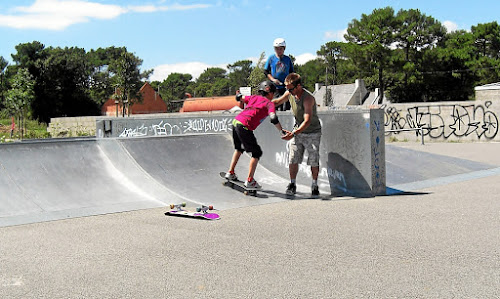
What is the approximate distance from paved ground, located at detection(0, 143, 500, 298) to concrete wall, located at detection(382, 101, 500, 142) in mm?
18635

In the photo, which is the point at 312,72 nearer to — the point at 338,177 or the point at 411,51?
the point at 411,51

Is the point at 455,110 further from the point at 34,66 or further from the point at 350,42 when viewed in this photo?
the point at 34,66

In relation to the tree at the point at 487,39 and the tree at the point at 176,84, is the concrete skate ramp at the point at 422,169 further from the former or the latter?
the tree at the point at 176,84

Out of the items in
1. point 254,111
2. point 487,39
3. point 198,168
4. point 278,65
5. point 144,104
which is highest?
point 487,39

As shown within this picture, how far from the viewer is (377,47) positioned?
204ft

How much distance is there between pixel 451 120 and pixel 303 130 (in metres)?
19.0

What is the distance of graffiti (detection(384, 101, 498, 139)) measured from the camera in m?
22.9

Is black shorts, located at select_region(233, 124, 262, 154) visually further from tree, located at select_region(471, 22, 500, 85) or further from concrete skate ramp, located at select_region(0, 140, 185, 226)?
tree, located at select_region(471, 22, 500, 85)

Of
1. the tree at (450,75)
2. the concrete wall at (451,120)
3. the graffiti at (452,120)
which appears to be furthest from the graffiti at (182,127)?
the tree at (450,75)

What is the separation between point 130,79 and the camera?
63438 millimetres

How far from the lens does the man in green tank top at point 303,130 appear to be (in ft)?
23.0

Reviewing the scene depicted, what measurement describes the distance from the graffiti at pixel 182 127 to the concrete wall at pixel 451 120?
13662 millimetres

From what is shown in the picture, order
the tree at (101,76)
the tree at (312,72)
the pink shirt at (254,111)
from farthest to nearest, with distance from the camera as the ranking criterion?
1. the tree at (312,72)
2. the tree at (101,76)
3. the pink shirt at (254,111)

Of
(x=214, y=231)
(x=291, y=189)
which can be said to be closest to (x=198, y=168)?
(x=291, y=189)
